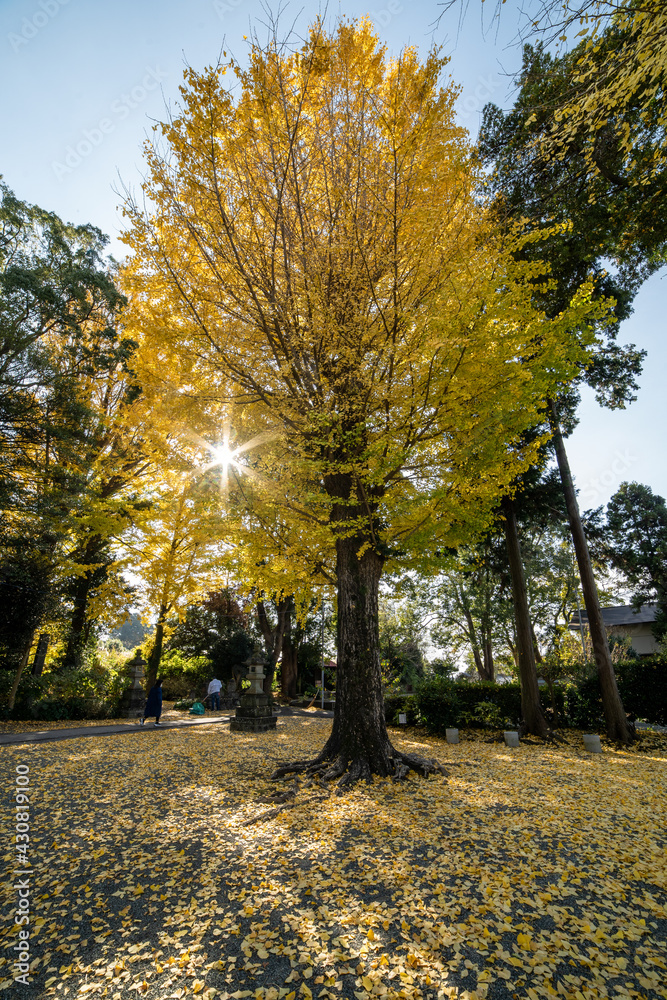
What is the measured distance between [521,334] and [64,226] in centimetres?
1334

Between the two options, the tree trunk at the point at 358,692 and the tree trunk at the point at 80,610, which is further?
the tree trunk at the point at 80,610

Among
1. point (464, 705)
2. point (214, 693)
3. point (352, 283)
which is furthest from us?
point (214, 693)

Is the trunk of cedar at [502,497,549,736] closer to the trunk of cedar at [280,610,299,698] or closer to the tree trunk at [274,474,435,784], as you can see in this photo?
the tree trunk at [274,474,435,784]

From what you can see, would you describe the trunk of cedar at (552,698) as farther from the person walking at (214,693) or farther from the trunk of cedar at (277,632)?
the person walking at (214,693)

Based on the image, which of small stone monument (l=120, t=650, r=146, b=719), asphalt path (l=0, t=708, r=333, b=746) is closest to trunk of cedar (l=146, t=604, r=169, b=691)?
small stone monument (l=120, t=650, r=146, b=719)

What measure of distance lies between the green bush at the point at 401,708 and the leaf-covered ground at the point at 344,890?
272 inches

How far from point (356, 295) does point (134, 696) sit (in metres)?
14.5

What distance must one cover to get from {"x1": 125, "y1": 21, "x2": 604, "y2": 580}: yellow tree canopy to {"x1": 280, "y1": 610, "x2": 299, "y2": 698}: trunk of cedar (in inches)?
630

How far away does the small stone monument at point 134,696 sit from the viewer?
14.2 m

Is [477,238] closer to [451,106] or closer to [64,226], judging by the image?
[451,106]

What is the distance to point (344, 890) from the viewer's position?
11.1ft

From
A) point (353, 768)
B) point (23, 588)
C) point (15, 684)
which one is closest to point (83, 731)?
point (15, 684)

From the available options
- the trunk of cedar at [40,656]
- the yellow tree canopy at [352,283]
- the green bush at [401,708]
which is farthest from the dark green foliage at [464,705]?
the trunk of cedar at [40,656]

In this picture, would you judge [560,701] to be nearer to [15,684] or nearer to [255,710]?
[255,710]
